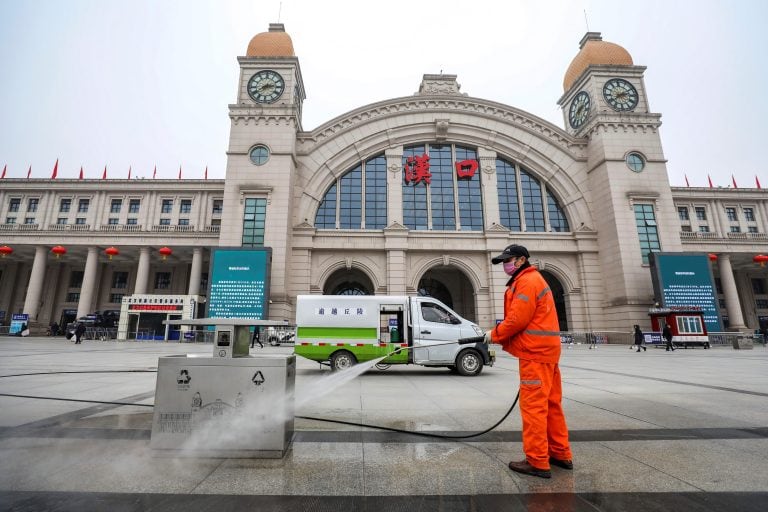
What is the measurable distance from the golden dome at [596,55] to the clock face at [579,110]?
6.03 feet

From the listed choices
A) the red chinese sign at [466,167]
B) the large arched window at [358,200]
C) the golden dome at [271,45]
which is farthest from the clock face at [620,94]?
the golden dome at [271,45]

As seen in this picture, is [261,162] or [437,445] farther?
[261,162]

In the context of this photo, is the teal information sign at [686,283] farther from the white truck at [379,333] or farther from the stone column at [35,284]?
the stone column at [35,284]

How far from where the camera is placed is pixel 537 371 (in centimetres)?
343

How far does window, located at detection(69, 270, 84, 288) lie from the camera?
1680 inches

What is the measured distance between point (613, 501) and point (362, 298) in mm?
8468

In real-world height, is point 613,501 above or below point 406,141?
below

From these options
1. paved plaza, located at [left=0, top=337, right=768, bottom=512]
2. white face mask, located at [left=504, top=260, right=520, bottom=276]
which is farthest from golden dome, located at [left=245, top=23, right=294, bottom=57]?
white face mask, located at [left=504, top=260, right=520, bottom=276]

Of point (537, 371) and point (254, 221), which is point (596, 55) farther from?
point (537, 371)

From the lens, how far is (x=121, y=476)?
9.85 ft

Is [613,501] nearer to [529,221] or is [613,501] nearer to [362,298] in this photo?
[362,298]

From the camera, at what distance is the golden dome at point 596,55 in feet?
107

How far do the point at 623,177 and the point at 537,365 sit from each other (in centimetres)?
3338

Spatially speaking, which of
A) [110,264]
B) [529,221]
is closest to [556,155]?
[529,221]
